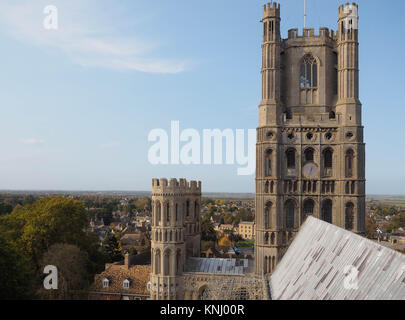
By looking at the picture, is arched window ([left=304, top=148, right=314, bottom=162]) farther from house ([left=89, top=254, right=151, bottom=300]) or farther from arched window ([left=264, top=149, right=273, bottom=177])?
house ([left=89, top=254, right=151, bottom=300])

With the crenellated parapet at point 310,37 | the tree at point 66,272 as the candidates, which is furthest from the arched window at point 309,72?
the tree at point 66,272

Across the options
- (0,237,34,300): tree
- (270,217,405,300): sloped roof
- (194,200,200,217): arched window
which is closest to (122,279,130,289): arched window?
(0,237,34,300): tree

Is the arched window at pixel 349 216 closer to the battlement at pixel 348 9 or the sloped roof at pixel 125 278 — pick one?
the battlement at pixel 348 9

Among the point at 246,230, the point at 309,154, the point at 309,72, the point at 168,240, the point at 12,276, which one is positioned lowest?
the point at 246,230

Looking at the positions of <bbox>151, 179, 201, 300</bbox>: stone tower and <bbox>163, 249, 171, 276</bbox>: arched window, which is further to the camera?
<bbox>163, 249, 171, 276</bbox>: arched window

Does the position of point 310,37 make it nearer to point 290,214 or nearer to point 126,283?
point 290,214

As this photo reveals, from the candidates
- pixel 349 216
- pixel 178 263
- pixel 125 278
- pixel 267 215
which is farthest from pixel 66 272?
pixel 349 216
